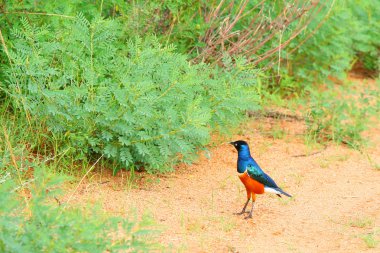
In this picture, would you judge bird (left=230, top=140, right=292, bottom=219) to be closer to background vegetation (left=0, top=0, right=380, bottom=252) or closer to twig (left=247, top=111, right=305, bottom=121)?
background vegetation (left=0, top=0, right=380, bottom=252)

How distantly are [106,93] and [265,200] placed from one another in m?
1.42

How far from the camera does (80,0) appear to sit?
19.4 ft

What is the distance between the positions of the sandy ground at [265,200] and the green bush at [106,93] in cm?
28

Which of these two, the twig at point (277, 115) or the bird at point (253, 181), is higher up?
the bird at point (253, 181)

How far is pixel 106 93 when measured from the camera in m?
5.26

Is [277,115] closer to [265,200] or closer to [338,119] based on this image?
[338,119]


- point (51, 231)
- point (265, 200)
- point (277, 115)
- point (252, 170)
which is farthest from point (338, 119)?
point (51, 231)

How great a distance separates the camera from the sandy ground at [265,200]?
474 centimetres

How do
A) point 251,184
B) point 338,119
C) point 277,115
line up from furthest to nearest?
point 277,115, point 338,119, point 251,184

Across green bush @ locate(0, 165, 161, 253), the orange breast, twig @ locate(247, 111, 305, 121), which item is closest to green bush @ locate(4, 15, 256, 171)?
the orange breast

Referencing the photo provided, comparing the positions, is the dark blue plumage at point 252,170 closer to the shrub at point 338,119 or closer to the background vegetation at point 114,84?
the background vegetation at point 114,84

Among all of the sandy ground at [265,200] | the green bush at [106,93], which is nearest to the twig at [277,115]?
the sandy ground at [265,200]

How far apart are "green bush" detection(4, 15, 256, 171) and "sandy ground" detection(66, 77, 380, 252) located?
10.8 inches

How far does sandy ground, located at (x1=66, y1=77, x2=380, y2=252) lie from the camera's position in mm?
4742
